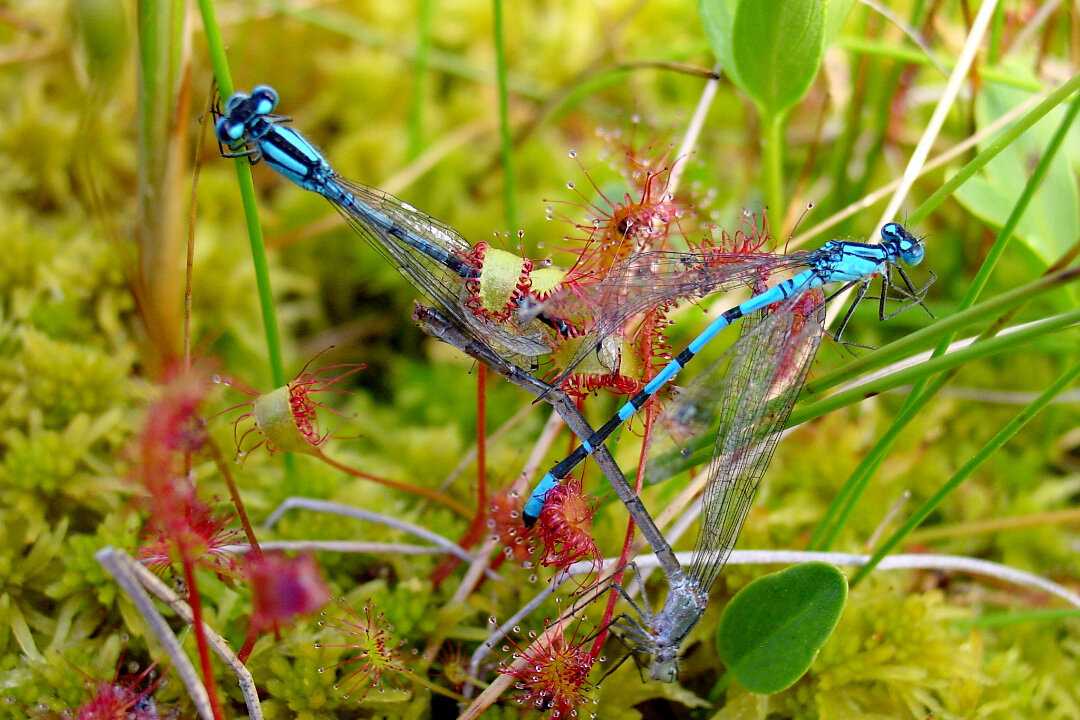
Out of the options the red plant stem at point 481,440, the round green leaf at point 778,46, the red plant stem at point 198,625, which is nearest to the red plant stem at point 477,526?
the red plant stem at point 481,440

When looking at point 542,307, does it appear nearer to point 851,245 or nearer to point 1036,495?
point 851,245

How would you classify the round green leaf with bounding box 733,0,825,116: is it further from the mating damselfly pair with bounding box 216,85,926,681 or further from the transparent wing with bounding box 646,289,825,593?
the transparent wing with bounding box 646,289,825,593

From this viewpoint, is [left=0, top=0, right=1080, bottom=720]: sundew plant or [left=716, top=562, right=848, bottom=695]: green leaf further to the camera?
[left=0, top=0, right=1080, bottom=720]: sundew plant

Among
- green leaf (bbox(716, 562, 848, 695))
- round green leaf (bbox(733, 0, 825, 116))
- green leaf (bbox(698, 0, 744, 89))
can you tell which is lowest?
green leaf (bbox(716, 562, 848, 695))

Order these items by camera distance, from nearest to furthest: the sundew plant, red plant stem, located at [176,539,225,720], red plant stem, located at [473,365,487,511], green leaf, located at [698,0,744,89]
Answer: red plant stem, located at [176,539,225,720]
the sundew plant
red plant stem, located at [473,365,487,511]
green leaf, located at [698,0,744,89]

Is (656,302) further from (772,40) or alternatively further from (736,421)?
(772,40)

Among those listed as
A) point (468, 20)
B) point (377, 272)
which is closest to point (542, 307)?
point (377, 272)

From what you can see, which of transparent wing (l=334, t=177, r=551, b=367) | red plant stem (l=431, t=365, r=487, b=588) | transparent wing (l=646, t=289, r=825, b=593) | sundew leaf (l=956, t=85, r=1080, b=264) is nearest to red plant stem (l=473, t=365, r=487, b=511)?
red plant stem (l=431, t=365, r=487, b=588)
